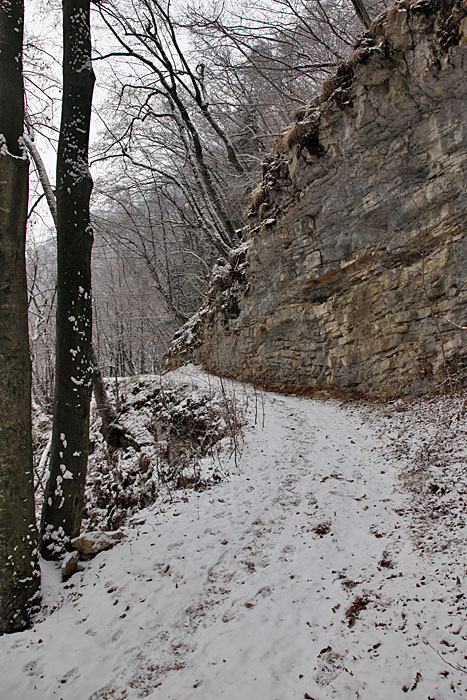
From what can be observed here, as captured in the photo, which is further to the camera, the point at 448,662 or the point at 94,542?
the point at 94,542

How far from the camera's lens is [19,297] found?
3.04 meters

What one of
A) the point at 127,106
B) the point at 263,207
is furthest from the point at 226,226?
the point at 127,106

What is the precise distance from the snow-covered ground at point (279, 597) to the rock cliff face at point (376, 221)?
100 inches

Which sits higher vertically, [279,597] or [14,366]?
[14,366]

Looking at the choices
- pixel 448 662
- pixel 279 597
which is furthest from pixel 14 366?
pixel 448 662

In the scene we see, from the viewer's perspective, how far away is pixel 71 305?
148 inches

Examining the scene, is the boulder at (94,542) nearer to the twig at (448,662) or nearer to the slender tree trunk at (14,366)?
the slender tree trunk at (14,366)

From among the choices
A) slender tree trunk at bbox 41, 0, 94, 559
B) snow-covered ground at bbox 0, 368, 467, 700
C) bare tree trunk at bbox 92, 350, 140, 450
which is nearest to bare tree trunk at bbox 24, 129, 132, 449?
bare tree trunk at bbox 92, 350, 140, 450

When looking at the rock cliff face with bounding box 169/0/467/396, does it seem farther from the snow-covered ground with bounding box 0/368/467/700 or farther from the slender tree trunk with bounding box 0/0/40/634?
the slender tree trunk with bounding box 0/0/40/634

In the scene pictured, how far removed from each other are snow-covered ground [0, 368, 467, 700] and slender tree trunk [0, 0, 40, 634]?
0.41 m

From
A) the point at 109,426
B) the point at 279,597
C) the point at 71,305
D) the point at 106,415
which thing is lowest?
the point at 279,597

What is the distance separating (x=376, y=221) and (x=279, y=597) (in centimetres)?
702

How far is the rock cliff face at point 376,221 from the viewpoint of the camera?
611 cm

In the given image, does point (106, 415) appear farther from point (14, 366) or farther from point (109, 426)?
point (14, 366)
